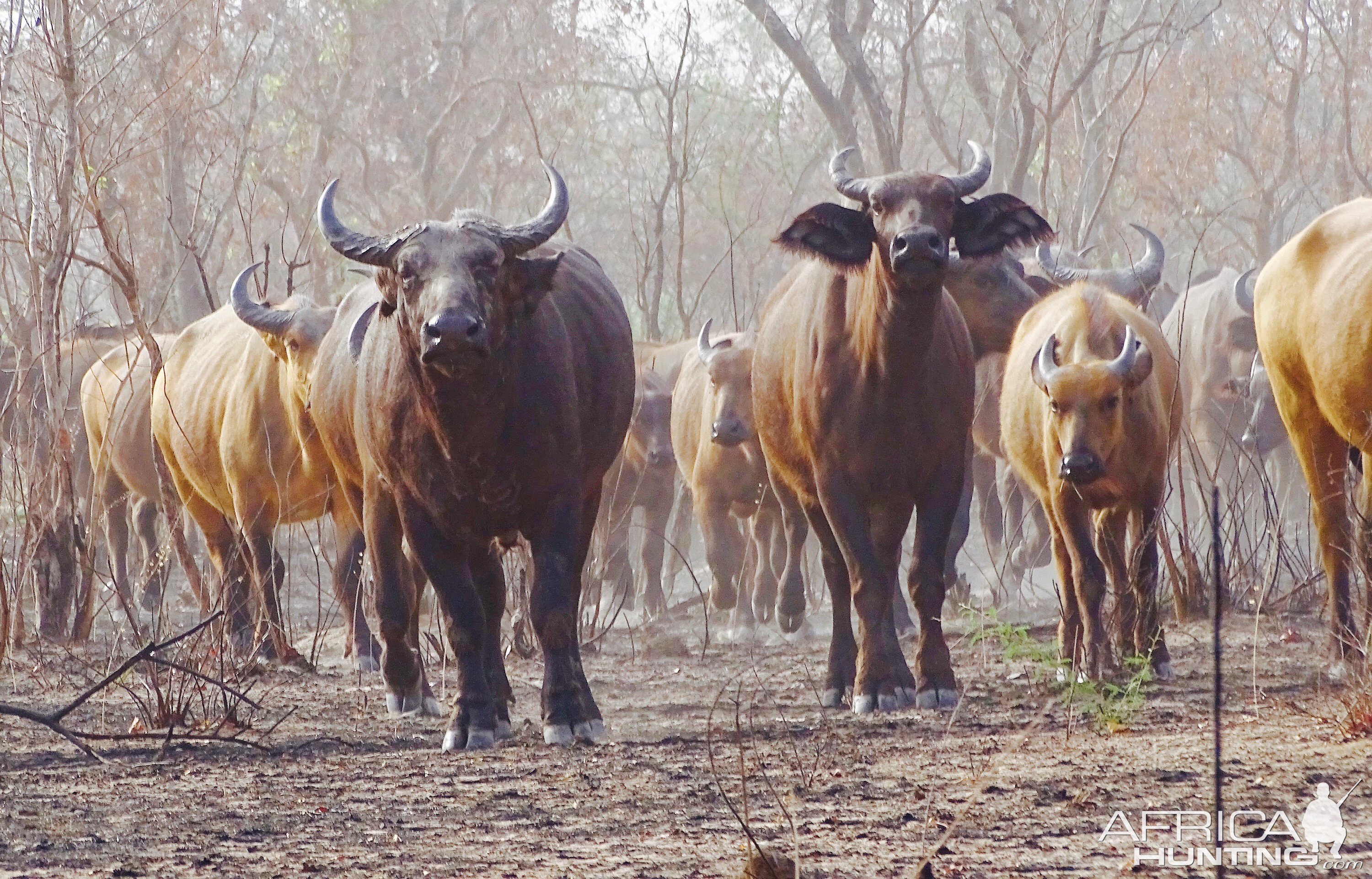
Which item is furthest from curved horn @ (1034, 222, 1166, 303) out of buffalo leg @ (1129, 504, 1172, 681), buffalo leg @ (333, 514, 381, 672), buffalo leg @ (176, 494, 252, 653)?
buffalo leg @ (176, 494, 252, 653)

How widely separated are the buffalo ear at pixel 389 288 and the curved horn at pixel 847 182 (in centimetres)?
184

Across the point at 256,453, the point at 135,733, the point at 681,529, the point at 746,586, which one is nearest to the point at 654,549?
the point at 746,586

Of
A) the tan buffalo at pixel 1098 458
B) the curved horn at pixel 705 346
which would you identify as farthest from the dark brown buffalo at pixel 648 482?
the tan buffalo at pixel 1098 458

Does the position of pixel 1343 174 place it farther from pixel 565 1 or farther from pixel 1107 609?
pixel 565 1

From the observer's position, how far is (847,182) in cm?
679

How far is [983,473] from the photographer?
13.3 meters

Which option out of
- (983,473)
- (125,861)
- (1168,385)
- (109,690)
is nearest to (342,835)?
(125,861)

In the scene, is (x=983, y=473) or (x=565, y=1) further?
(x=565, y=1)

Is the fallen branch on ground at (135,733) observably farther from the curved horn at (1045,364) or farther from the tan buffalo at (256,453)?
the curved horn at (1045,364)

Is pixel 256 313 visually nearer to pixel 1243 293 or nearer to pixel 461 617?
pixel 461 617

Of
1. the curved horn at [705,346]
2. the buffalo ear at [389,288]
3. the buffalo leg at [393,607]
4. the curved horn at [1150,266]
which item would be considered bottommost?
the buffalo leg at [393,607]

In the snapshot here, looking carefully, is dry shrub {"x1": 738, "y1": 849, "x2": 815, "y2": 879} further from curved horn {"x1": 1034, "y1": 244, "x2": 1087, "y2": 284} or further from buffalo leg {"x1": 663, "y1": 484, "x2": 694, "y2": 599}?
buffalo leg {"x1": 663, "y1": 484, "x2": 694, "y2": 599}

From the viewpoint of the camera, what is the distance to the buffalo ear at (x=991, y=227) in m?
6.75

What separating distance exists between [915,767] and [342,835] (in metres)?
1.60
